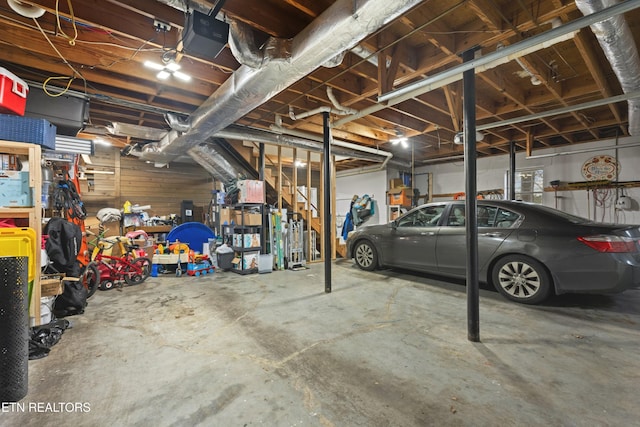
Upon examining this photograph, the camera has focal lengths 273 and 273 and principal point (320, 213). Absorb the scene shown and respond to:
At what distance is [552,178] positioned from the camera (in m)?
6.32

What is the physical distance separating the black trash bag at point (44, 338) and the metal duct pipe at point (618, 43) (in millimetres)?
4613

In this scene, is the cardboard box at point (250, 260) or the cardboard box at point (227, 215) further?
the cardboard box at point (227, 215)

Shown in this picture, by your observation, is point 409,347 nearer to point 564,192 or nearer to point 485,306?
point 485,306

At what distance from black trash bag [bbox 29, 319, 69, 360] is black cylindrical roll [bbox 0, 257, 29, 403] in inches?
23.0

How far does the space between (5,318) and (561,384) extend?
11.5ft

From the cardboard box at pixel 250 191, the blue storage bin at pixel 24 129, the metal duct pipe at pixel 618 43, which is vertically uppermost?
the metal duct pipe at pixel 618 43

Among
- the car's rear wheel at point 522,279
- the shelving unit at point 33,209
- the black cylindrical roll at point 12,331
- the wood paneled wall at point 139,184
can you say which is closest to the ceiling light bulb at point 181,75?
the shelving unit at point 33,209

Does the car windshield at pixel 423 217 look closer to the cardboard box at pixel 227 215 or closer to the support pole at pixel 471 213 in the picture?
the support pole at pixel 471 213

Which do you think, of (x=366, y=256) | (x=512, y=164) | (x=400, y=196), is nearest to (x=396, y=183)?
(x=400, y=196)

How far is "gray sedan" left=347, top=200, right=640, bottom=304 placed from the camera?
2.79m

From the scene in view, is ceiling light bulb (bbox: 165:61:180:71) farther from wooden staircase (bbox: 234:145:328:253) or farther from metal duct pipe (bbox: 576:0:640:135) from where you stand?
metal duct pipe (bbox: 576:0:640:135)

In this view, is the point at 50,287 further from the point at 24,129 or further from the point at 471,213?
the point at 471,213

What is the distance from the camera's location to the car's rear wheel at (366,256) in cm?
495

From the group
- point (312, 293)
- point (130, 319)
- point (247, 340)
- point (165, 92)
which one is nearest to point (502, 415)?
point (247, 340)
